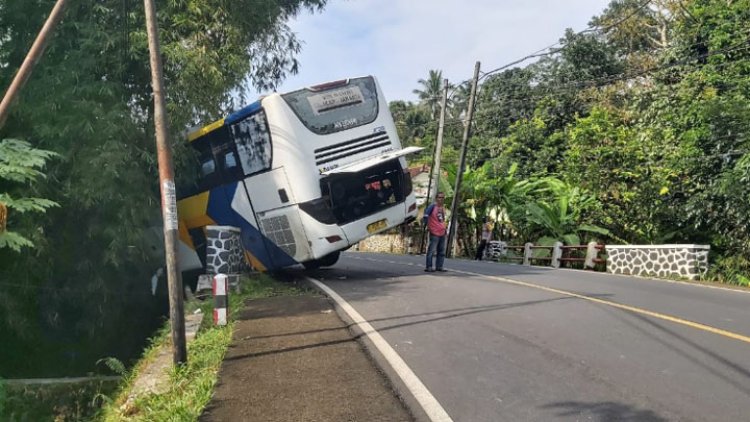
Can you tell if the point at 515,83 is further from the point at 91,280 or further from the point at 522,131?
the point at 91,280

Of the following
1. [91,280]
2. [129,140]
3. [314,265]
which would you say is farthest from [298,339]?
[314,265]

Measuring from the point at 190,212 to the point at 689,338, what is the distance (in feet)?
37.1

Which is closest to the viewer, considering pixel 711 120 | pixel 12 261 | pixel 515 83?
pixel 12 261

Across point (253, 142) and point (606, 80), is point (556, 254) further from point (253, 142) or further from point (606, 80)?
point (253, 142)

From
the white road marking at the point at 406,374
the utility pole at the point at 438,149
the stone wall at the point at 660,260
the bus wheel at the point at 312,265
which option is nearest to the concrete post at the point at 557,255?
the stone wall at the point at 660,260

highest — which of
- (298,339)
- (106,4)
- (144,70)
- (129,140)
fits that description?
(106,4)

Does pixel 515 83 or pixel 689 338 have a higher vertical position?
pixel 515 83

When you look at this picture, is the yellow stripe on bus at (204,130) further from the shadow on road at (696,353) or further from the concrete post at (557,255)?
the concrete post at (557,255)

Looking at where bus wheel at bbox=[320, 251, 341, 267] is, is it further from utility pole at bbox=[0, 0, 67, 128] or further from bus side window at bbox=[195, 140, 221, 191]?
utility pole at bbox=[0, 0, 67, 128]

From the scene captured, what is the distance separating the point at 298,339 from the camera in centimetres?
681

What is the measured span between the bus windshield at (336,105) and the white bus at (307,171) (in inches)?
0.8

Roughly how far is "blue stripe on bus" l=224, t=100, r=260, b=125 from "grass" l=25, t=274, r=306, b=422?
3325mm

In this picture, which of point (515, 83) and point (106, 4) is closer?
point (106, 4)

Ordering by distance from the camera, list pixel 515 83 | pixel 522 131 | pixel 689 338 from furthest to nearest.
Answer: pixel 515 83, pixel 522 131, pixel 689 338
